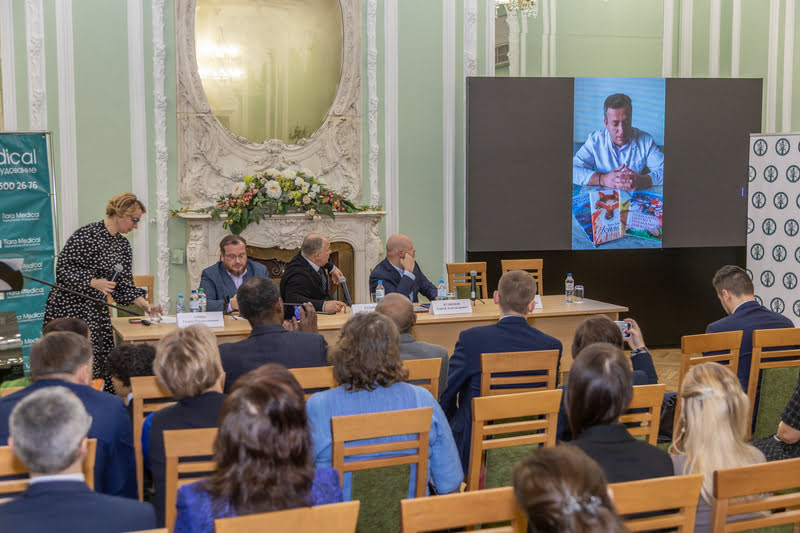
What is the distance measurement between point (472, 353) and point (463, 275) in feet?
11.4

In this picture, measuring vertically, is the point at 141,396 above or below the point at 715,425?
below

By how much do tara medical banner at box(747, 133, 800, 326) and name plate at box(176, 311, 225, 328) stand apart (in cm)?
509

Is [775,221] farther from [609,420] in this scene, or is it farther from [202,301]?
[609,420]

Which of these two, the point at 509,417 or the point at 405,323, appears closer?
the point at 509,417

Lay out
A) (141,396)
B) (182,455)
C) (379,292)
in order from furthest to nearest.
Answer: (379,292), (141,396), (182,455)

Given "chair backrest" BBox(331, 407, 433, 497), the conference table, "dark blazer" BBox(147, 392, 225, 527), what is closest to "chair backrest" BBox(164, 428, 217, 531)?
"dark blazer" BBox(147, 392, 225, 527)

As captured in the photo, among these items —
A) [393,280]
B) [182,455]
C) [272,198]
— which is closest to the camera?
[182,455]

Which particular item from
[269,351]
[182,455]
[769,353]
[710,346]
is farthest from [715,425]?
[769,353]

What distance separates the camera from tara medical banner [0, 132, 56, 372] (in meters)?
5.57

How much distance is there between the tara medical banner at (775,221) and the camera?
6945 mm

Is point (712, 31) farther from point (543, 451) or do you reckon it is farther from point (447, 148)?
point (543, 451)

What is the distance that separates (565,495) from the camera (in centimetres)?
132

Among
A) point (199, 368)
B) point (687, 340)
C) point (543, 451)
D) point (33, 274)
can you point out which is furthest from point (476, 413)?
point (33, 274)

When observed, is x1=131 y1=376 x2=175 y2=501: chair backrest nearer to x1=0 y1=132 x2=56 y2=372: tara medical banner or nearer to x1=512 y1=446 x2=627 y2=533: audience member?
x1=512 y1=446 x2=627 y2=533: audience member
